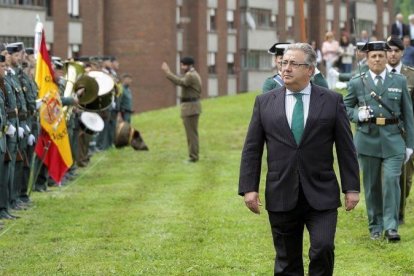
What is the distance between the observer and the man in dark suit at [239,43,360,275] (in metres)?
8.55

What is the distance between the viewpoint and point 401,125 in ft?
43.0

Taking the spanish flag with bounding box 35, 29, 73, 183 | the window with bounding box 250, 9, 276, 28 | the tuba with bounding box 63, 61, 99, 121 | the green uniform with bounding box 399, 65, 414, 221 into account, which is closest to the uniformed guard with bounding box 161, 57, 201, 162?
the tuba with bounding box 63, 61, 99, 121

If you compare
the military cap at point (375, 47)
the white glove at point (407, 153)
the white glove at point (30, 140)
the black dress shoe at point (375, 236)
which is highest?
the military cap at point (375, 47)

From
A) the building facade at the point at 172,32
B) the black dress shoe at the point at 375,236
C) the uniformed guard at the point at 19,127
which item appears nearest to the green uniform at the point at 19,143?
Result: the uniformed guard at the point at 19,127

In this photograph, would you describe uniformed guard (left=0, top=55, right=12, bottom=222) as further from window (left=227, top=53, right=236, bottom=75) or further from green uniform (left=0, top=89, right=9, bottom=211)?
window (left=227, top=53, right=236, bottom=75)

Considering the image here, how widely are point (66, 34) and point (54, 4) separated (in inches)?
64.1

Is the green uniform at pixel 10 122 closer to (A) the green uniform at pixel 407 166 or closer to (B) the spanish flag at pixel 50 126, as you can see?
(B) the spanish flag at pixel 50 126

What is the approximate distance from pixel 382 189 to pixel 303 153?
15.6 feet

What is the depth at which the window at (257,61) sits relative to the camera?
3270 inches

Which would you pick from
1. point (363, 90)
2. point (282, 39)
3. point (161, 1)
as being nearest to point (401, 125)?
point (363, 90)

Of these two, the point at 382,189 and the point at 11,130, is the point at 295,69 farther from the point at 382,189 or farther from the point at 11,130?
the point at 11,130

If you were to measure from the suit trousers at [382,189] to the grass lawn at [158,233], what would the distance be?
0.79 feet

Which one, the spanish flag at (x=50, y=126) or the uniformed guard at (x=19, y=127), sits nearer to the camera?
the uniformed guard at (x=19, y=127)

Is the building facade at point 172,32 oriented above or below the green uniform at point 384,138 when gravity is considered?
above
